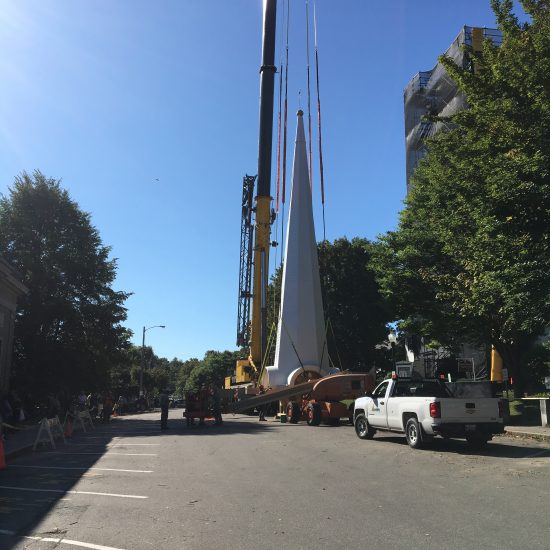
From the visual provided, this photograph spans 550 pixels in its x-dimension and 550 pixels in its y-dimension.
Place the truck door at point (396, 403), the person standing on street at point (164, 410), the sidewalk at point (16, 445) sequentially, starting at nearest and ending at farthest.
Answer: the truck door at point (396, 403), the sidewalk at point (16, 445), the person standing on street at point (164, 410)

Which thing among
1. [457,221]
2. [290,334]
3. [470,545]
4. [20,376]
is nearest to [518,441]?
[457,221]

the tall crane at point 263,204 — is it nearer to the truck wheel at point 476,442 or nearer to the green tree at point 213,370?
the truck wheel at point 476,442

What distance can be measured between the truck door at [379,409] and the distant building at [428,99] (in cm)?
3255

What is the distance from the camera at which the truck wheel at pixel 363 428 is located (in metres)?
15.9

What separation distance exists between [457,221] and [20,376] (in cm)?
2741

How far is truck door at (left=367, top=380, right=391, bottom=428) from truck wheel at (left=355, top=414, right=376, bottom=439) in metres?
0.33

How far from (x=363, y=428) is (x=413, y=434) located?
291 centimetres

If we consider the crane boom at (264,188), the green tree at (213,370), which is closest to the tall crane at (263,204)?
the crane boom at (264,188)

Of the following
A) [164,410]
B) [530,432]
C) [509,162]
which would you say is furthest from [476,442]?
[164,410]

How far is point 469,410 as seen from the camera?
12.8 meters

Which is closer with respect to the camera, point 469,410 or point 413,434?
point 469,410

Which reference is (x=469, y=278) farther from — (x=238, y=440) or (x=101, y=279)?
(x=101, y=279)

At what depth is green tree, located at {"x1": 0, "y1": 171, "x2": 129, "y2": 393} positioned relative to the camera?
33594mm

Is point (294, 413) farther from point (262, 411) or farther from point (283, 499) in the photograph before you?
point (283, 499)
